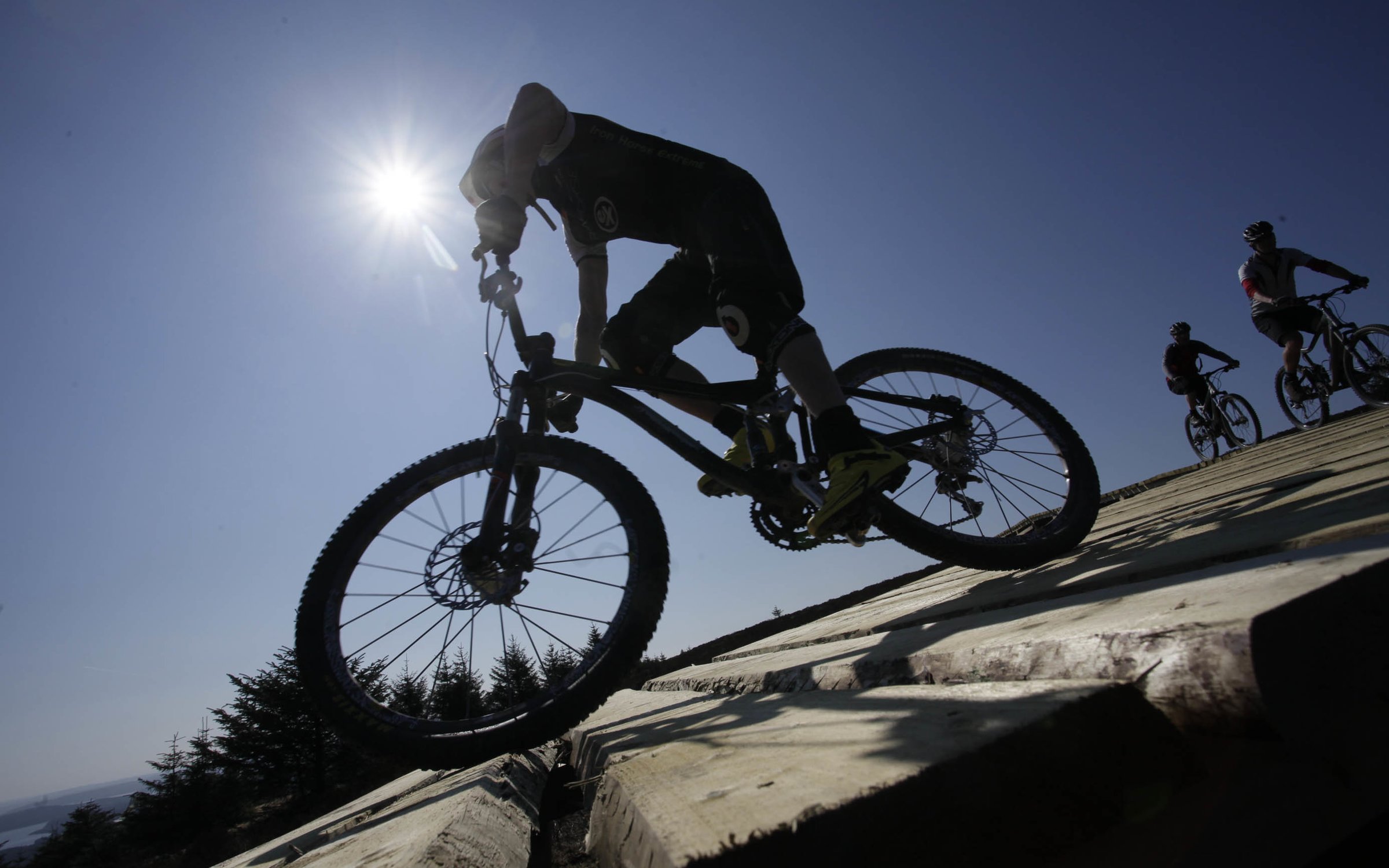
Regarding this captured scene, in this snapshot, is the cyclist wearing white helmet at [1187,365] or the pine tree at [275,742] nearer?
the cyclist wearing white helmet at [1187,365]

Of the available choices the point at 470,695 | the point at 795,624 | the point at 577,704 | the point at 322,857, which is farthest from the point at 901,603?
the point at 795,624

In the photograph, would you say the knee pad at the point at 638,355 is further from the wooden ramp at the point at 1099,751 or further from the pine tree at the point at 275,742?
the pine tree at the point at 275,742

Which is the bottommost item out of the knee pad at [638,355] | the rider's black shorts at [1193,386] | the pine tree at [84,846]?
the pine tree at [84,846]

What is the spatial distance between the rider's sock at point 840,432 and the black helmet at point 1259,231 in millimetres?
7742

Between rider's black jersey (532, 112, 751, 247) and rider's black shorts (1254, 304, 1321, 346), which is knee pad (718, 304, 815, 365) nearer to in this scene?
rider's black jersey (532, 112, 751, 247)

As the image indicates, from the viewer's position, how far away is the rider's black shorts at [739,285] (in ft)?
7.25

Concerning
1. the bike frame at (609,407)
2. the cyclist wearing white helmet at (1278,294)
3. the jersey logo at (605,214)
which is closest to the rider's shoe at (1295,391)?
the cyclist wearing white helmet at (1278,294)

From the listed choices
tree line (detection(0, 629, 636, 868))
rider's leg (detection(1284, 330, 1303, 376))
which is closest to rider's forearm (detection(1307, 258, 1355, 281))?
rider's leg (detection(1284, 330, 1303, 376))

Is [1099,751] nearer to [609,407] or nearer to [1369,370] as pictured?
[609,407]

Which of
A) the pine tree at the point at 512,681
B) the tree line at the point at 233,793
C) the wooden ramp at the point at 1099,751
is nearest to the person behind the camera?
the wooden ramp at the point at 1099,751

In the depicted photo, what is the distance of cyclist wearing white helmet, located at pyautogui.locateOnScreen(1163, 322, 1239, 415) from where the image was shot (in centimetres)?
935

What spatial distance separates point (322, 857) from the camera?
1.15 meters

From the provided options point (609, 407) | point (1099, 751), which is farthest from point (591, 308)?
point (1099, 751)

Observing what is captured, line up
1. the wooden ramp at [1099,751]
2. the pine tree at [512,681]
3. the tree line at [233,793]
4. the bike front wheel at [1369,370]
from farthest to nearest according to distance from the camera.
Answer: the tree line at [233,793] → the bike front wheel at [1369,370] → the pine tree at [512,681] → the wooden ramp at [1099,751]
